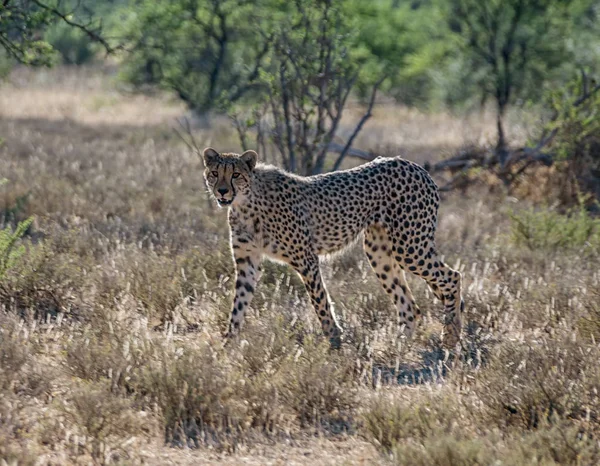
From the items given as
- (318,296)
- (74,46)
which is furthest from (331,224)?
(74,46)

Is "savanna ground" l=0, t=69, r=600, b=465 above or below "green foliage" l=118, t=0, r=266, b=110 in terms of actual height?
below

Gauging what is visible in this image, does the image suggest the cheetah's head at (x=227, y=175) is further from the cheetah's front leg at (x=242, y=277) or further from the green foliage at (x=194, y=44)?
the green foliage at (x=194, y=44)

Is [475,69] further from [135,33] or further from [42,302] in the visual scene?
[42,302]

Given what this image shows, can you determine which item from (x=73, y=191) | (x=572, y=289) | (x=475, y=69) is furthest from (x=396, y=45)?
(x=572, y=289)

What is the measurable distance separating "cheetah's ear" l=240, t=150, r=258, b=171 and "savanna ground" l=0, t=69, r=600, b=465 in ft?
3.17

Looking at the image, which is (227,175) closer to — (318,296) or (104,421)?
(318,296)

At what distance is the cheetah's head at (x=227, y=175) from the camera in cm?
559

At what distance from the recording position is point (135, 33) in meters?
19.3

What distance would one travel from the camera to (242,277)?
19.3 feet

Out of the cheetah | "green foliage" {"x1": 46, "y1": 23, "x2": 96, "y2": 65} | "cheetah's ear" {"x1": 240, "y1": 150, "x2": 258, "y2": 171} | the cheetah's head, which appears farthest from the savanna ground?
"green foliage" {"x1": 46, "y1": 23, "x2": 96, "y2": 65}

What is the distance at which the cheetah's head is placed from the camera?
18.3 ft

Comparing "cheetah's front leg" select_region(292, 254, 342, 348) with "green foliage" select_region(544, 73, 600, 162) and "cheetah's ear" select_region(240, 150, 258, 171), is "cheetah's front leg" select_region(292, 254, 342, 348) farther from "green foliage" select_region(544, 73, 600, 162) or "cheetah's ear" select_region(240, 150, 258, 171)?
"green foliage" select_region(544, 73, 600, 162)

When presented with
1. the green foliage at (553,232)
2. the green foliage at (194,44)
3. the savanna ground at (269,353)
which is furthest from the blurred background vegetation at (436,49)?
the savanna ground at (269,353)

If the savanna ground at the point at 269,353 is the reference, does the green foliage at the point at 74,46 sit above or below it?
above
